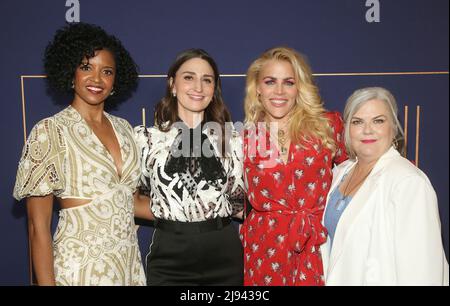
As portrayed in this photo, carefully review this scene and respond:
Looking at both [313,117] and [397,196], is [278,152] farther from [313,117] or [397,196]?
[397,196]

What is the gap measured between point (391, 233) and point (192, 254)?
98 cm

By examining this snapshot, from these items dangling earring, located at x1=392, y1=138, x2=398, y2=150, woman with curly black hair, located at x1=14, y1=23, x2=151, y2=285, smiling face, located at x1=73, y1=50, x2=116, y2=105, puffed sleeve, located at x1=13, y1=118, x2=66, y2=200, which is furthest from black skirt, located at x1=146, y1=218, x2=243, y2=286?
dangling earring, located at x1=392, y1=138, x2=398, y2=150

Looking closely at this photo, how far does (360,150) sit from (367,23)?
1.08 meters

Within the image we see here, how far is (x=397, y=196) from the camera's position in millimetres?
1863

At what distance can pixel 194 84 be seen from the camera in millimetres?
2316

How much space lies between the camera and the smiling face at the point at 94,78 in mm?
2082

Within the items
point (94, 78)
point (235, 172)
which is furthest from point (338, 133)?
point (94, 78)

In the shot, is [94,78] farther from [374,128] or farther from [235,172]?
[374,128]

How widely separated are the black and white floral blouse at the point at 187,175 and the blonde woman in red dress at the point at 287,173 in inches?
4.4

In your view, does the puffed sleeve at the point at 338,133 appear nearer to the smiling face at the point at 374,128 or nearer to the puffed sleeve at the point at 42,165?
the smiling face at the point at 374,128

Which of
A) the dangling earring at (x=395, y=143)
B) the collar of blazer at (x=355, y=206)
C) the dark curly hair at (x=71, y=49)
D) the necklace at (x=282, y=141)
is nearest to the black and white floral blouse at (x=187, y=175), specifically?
the necklace at (x=282, y=141)

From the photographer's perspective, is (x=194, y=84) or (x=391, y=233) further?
(x=194, y=84)

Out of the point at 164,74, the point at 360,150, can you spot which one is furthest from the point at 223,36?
the point at 360,150

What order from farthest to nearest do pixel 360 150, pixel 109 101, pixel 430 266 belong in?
1. pixel 109 101
2. pixel 360 150
3. pixel 430 266
